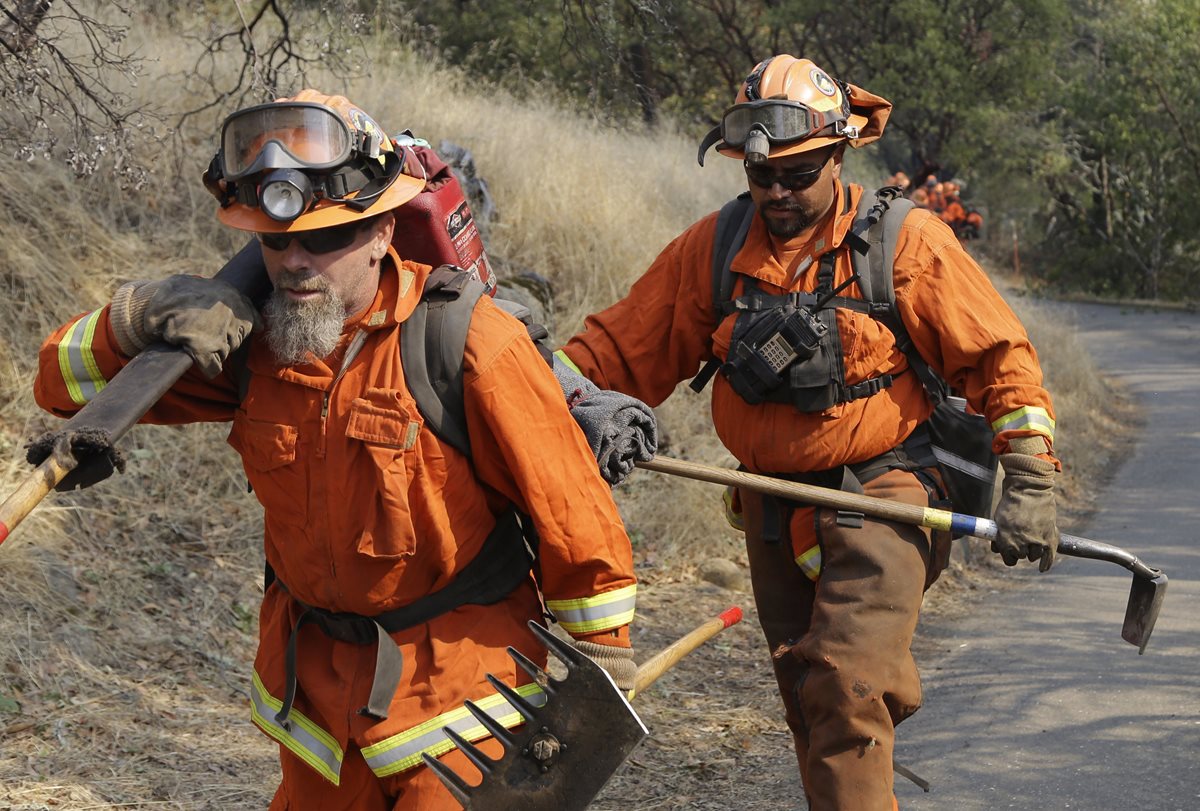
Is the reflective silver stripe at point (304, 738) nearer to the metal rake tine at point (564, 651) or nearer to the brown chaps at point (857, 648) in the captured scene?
the metal rake tine at point (564, 651)

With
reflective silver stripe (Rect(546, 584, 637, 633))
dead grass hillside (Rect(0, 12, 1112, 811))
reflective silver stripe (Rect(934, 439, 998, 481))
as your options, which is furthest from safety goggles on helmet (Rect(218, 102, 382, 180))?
dead grass hillside (Rect(0, 12, 1112, 811))

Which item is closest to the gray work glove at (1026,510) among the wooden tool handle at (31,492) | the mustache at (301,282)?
the mustache at (301,282)

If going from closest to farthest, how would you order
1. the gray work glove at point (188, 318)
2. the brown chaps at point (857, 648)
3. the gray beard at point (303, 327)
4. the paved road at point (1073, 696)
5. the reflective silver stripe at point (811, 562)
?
1. the gray work glove at point (188, 318)
2. the gray beard at point (303, 327)
3. the brown chaps at point (857, 648)
4. the reflective silver stripe at point (811, 562)
5. the paved road at point (1073, 696)

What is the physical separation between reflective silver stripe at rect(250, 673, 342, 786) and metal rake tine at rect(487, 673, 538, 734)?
14.0 inches

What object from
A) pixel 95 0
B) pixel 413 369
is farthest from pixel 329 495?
pixel 95 0

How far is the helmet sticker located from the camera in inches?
170

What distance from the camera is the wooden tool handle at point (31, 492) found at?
7.95ft

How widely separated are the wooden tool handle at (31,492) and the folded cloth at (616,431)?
114 centimetres

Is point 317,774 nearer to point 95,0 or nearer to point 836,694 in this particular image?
point 836,694

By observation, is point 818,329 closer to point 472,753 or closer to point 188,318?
point 472,753

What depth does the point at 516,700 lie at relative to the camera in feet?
9.74

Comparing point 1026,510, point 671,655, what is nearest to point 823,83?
point 1026,510

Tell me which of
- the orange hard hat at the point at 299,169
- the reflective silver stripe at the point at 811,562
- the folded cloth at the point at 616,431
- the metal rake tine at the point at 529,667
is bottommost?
the reflective silver stripe at the point at 811,562

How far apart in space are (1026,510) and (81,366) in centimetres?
251
